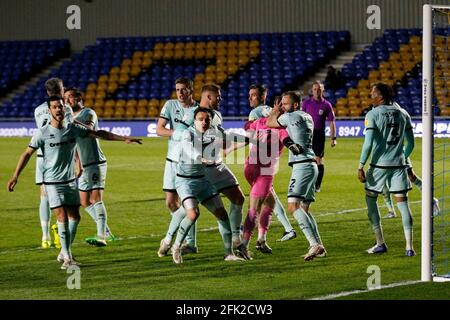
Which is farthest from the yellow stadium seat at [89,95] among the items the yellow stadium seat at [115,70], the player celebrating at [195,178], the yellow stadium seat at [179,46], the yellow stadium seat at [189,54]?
the player celebrating at [195,178]

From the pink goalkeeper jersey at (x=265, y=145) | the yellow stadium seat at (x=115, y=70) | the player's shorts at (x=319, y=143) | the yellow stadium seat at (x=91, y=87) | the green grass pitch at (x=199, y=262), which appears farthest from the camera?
the yellow stadium seat at (x=115, y=70)

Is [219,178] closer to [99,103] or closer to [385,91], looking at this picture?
[385,91]

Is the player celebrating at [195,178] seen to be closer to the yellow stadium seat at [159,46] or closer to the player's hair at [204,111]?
the player's hair at [204,111]

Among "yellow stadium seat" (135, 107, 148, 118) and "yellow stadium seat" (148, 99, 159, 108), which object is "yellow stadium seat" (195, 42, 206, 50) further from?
"yellow stadium seat" (135, 107, 148, 118)

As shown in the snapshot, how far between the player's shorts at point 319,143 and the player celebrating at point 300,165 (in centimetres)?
709

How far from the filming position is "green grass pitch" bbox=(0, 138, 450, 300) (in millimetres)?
9336

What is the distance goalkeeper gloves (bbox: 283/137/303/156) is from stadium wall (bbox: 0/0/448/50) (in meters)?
26.3

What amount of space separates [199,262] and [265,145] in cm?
172

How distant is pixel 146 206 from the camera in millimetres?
17297

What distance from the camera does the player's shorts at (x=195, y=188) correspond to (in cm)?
1099

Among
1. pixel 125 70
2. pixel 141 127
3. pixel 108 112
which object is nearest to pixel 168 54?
pixel 125 70

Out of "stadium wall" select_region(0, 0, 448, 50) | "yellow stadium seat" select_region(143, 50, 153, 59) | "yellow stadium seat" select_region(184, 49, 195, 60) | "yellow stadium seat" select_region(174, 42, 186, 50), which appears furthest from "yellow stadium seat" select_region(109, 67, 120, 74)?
"yellow stadium seat" select_region(184, 49, 195, 60)

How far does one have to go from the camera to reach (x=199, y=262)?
11203 mm
